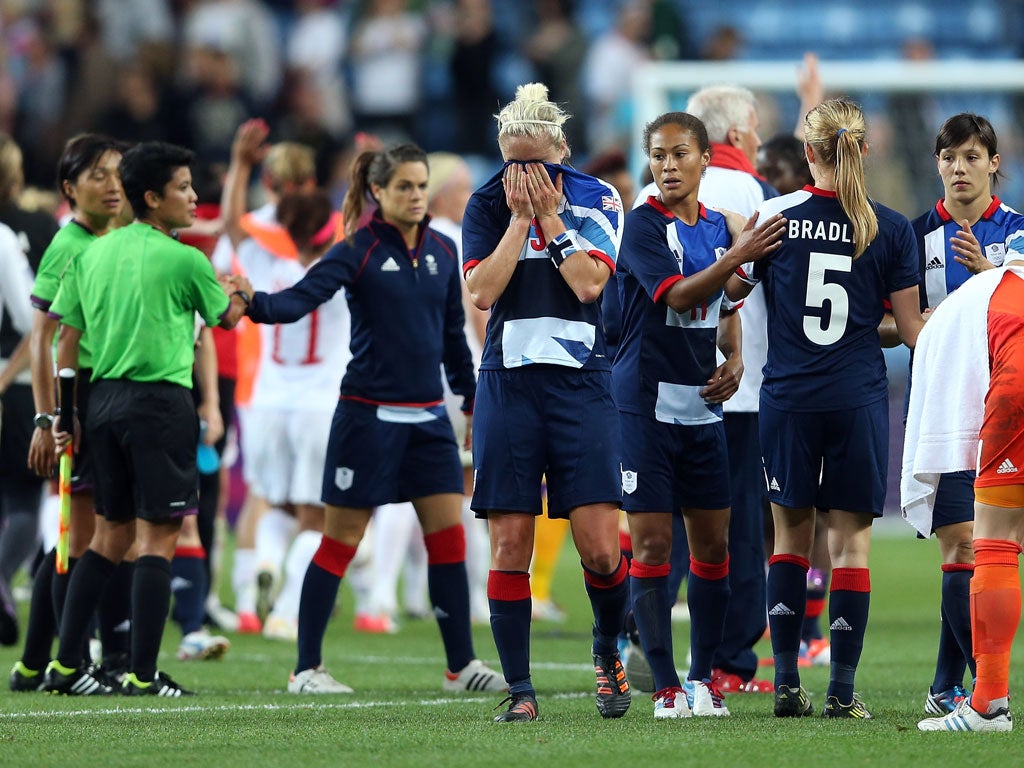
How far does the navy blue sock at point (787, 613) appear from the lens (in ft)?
20.4

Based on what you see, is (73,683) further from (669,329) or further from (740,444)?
(740,444)

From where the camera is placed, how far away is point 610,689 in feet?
20.4

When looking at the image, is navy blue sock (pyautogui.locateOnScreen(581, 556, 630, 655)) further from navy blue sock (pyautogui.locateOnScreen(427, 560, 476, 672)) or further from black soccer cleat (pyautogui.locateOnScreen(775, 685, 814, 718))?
navy blue sock (pyautogui.locateOnScreen(427, 560, 476, 672))

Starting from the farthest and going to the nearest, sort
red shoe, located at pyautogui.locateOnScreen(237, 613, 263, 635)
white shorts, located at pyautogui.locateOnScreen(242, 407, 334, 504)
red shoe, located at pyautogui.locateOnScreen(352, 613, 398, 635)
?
red shoe, located at pyautogui.locateOnScreen(237, 613, 263, 635), red shoe, located at pyautogui.locateOnScreen(352, 613, 398, 635), white shorts, located at pyautogui.locateOnScreen(242, 407, 334, 504)

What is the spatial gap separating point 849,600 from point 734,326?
1.19 m

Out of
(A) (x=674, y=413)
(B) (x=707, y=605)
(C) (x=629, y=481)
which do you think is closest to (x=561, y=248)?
(A) (x=674, y=413)

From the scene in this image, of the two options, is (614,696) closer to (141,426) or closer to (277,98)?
(141,426)

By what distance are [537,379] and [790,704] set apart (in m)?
1.48

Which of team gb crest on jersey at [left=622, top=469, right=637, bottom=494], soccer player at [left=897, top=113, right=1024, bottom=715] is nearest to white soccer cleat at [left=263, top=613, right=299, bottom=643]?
team gb crest on jersey at [left=622, top=469, right=637, bottom=494]

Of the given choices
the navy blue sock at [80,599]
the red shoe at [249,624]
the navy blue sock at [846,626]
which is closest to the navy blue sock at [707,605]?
the navy blue sock at [846,626]

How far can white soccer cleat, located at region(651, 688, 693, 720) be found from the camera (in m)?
6.18

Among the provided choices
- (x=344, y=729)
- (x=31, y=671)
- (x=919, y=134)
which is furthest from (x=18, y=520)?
(x=919, y=134)

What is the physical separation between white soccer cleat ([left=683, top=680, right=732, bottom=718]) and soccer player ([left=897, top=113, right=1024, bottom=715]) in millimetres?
765

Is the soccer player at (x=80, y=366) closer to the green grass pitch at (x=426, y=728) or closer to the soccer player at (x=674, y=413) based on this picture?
the green grass pitch at (x=426, y=728)
